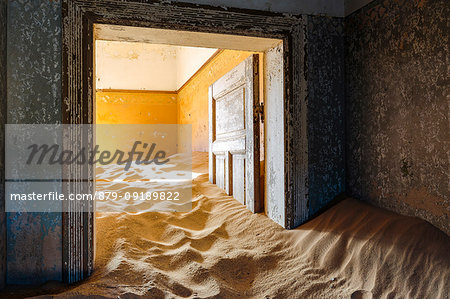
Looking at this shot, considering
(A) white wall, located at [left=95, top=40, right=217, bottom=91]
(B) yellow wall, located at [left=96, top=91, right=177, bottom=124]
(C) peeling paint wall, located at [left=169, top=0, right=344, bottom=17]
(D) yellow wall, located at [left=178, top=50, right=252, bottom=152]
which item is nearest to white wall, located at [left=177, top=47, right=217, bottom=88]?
(A) white wall, located at [left=95, top=40, right=217, bottom=91]

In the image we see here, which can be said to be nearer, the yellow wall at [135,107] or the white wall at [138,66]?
the yellow wall at [135,107]

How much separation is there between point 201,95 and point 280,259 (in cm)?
471

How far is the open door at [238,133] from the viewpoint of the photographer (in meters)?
2.70

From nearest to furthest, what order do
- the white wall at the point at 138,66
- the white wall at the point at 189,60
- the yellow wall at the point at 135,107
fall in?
the white wall at the point at 189,60 < the yellow wall at the point at 135,107 < the white wall at the point at 138,66

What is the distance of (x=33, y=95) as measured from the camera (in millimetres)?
1724

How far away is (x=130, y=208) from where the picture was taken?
10.0 feet

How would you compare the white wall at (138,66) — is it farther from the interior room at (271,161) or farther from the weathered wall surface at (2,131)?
the weathered wall surface at (2,131)

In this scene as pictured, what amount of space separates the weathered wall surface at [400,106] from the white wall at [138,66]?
257 inches

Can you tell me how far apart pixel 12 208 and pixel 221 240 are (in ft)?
4.69

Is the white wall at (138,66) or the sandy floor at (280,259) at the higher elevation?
the white wall at (138,66)

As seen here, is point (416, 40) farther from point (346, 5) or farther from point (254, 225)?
point (254, 225)

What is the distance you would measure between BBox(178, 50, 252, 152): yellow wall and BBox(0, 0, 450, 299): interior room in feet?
6.24

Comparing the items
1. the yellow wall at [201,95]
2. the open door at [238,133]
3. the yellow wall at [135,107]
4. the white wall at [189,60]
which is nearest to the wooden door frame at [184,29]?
the open door at [238,133]

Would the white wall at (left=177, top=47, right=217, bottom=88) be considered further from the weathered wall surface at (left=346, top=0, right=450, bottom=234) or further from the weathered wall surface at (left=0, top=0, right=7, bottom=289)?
the weathered wall surface at (left=0, top=0, right=7, bottom=289)
